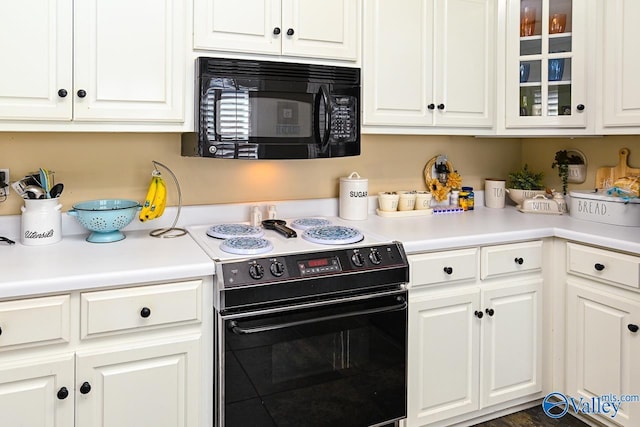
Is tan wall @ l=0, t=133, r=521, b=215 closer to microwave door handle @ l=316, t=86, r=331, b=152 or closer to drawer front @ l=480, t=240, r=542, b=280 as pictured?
microwave door handle @ l=316, t=86, r=331, b=152

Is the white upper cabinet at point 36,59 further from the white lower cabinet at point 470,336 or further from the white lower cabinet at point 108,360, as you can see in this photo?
the white lower cabinet at point 470,336

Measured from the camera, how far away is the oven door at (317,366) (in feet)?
5.41

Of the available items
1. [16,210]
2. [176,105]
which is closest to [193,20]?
[176,105]

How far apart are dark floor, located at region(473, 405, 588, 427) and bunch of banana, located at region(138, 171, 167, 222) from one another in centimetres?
164

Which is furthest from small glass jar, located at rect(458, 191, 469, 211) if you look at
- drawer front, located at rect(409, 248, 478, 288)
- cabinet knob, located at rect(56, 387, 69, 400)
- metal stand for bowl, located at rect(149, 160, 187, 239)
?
cabinet knob, located at rect(56, 387, 69, 400)

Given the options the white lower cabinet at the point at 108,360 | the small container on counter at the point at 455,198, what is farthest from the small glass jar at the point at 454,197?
the white lower cabinet at the point at 108,360

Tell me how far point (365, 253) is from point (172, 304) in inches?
26.9

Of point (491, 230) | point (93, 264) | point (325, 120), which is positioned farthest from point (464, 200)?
point (93, 264)

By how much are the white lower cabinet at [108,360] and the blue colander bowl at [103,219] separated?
427 millimetres

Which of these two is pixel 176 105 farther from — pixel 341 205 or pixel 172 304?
pixel 341 205

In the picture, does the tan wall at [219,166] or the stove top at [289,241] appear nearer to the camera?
the stove top at [289,241]

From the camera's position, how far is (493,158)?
9.60ft

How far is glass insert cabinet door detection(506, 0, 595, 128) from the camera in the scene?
2270 millimetres

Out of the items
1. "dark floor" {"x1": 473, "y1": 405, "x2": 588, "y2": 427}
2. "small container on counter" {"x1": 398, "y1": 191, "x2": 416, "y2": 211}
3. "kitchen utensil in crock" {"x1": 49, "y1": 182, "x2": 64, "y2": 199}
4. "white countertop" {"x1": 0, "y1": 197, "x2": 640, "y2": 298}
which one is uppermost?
"kitchen utensil in crock" {"x1": 49, "y1": 182, "x2": 64, "y2": 199}
